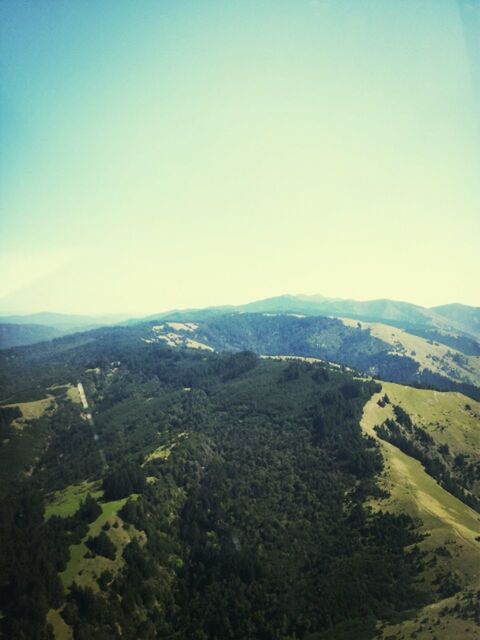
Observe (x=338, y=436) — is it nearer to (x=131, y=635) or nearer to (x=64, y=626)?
(x=131, y=635)

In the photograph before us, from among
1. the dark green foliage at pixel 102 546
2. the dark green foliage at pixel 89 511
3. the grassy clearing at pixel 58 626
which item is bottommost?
the grassy clearing at pixel 58 626

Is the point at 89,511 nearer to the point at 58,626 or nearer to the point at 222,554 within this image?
the point at 58,626

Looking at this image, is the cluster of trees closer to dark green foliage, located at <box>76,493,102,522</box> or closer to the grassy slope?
the grassy slope

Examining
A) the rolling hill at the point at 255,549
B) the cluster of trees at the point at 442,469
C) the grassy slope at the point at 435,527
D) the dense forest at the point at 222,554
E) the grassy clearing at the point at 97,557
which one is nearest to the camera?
the grassy slope at the point at 435,527

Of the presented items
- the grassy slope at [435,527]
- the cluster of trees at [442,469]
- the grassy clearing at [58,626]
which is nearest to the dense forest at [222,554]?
the grassy clearing at [58,626]

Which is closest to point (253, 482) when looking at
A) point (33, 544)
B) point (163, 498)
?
point (163, 498)

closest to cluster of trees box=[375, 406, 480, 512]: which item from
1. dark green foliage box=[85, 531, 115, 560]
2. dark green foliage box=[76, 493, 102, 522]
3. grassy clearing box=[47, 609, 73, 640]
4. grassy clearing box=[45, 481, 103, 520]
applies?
dark green foliage box=[85, 531, 115, 560]

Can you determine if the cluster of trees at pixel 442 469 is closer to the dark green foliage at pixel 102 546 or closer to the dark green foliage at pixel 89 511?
the dark green foliage at pixel 102 546
